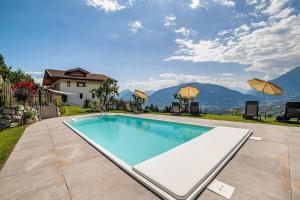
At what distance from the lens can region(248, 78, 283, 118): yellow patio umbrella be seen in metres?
13.1

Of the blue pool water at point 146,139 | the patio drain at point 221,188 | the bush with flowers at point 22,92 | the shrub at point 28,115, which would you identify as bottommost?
the blue pool water at point 146,139

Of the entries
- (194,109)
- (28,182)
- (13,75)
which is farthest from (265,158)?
(13,75)

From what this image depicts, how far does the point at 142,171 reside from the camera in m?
3.96

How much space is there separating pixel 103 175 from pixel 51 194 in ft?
3.47

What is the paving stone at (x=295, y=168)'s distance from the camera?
12.7 feet

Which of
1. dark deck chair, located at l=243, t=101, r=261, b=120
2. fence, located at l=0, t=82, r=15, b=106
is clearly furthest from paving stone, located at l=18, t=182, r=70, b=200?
dark deck chair, located at l=243, t=101, r=261, b=120

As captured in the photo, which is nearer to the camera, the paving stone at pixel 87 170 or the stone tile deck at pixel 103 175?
the stone tile deck at pixel 103 175

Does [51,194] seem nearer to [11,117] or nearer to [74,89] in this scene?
[11,117]

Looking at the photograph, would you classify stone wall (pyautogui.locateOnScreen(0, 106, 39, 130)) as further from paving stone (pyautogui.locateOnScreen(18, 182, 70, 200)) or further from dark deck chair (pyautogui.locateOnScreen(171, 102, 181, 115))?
dark deck chair (pyautogui.locateOnScreen(171, 102, 181, 115))

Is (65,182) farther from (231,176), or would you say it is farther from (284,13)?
(284,13)

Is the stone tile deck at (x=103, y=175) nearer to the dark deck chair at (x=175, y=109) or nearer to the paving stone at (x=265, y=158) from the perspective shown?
the paving stone at (x=265, y=158)

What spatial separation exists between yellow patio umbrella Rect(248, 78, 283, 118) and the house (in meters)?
27.3

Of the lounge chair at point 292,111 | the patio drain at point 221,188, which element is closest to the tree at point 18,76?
the patio drain at point 221,188

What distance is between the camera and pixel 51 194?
3295 millimetres
